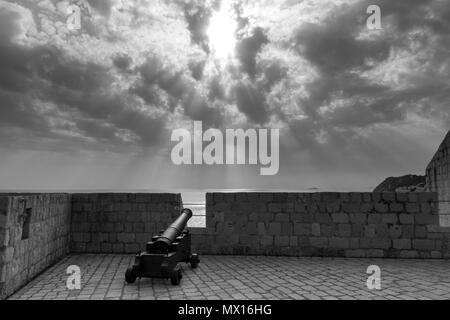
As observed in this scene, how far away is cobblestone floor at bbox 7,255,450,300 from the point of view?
4.87m

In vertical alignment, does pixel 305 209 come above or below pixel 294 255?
above

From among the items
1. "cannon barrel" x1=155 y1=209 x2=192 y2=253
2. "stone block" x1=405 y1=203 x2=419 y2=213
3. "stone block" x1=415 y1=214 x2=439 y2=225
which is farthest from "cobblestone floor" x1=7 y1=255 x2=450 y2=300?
"stone block" x1=405 y1=203 x2=419 y2=213

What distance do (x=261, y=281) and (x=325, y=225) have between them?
3.23m

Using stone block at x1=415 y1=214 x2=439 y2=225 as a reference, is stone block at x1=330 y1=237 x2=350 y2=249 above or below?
below

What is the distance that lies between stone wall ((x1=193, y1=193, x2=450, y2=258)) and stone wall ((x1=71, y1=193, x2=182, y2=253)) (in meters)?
1.19

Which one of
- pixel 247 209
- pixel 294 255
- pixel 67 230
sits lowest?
pixel 294 255

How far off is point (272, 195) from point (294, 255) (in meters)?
1.69

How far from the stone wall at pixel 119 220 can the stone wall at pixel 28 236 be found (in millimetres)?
588

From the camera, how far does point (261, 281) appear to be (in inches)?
223

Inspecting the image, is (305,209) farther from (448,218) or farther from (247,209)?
(448,218)

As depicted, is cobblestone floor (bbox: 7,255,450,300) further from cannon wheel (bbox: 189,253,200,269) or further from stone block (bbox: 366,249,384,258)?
stone block (bbox: 366,249,384,258)
